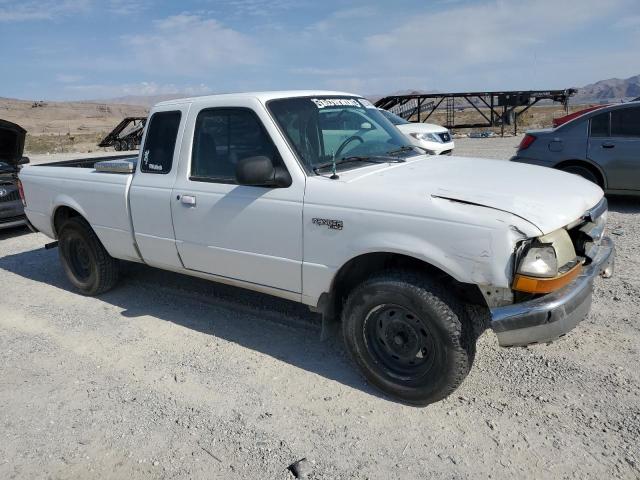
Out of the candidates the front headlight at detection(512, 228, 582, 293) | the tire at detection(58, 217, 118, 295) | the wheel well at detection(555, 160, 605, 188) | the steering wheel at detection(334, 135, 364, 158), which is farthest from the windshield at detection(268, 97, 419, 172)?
the wheel well at detection(555, 160, 605, 188)

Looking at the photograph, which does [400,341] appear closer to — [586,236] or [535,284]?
[535,284]

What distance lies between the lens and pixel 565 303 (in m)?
2.93

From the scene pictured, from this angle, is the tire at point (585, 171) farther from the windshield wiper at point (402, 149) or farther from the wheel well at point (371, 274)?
the wheel well at point (371, 274)

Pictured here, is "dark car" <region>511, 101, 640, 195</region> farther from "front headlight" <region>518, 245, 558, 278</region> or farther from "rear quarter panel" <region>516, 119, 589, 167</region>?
"front headlight" <region>518, 245, 558, 278</region>

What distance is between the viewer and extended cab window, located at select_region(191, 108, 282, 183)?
152 inches

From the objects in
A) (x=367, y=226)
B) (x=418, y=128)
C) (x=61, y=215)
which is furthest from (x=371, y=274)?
(x=418, y=128)

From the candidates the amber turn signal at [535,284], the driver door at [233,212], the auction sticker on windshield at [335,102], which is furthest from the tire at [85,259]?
the amber turn signal at [535,284]

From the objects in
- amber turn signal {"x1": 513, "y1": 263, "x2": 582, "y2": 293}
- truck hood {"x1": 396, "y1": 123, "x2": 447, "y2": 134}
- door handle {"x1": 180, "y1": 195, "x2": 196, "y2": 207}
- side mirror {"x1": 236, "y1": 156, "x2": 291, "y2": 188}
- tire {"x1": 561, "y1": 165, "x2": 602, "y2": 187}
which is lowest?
amber turn signal {"x1": 513, "y1": 263, "x2": 582, "y2": 293}

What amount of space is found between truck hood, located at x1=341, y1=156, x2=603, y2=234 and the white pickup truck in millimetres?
14

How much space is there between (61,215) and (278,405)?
3640 millimetres

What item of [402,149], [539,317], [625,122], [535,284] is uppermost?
[625,122]

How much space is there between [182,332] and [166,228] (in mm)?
916

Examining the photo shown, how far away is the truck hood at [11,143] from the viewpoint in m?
8.35

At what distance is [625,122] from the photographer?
7.78m
